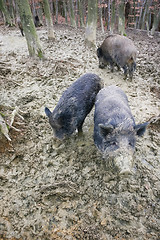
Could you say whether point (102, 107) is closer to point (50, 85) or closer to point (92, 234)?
point (92, 234)

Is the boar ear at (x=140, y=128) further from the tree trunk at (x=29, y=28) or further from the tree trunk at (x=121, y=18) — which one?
the tree trunk at (x=121, y=18)

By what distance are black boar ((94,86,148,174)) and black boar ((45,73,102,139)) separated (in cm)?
42

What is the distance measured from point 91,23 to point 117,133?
720 centimetres

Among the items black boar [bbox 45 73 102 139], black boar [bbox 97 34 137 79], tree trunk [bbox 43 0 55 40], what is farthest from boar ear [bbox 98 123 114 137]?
tree trunk [bbox 43 0 55 40]

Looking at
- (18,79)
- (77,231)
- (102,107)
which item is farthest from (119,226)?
(18,79)

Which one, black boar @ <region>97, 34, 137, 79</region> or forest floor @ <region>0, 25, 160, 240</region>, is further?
black boar @ <region>97, 34, 137, 79</region>

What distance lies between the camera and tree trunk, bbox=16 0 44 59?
597cm

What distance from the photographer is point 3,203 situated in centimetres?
243

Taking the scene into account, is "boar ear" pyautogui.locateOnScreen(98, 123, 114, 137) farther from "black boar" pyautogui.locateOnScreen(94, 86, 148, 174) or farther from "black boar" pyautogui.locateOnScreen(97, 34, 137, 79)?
"black boar" pyautogui.locateOnScreen(97, 34, 137, 79)

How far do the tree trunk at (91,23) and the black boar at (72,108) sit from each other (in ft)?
17.4

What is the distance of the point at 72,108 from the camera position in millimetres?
3252

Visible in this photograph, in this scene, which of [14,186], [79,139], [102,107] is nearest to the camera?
[14,186]

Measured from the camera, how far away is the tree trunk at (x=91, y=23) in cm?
751

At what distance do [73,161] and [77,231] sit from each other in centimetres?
121
